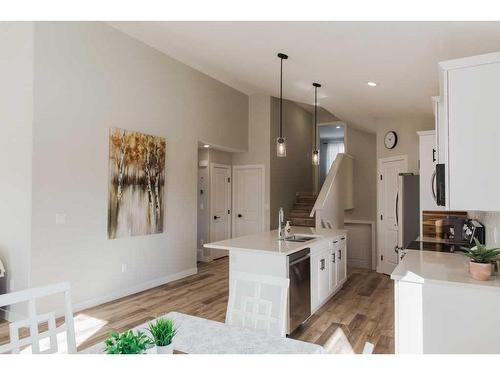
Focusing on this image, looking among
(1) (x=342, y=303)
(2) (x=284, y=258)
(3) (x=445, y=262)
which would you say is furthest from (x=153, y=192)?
(3) (x=445, y=262)

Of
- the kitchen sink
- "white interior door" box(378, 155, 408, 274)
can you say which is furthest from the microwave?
"white interior door" box(378, 155, 408, 274)

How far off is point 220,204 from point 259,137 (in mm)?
1702

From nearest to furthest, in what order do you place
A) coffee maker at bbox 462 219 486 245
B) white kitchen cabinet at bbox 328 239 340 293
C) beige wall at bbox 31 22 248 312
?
coffee maker at bbox 462 219 486 245 → beige wall at bbox 31 22 248 312 → white kitchen cabinet at bbox 328 239 340 293

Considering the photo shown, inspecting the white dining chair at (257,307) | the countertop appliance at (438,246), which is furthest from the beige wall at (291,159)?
the white dining chair at (257,307)

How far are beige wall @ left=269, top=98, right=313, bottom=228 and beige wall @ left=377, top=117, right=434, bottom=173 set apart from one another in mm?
2294

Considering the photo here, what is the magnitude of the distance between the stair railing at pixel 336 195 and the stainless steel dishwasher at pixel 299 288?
219cm

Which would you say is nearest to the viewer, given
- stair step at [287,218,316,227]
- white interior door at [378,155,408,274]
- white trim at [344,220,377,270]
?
white interior door at [378,155,408,274]

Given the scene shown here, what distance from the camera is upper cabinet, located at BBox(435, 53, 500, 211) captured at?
209 centimetres

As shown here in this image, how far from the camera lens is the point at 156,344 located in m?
1.26

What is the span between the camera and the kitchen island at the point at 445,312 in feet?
6.68

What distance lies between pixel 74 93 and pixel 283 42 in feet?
8.39

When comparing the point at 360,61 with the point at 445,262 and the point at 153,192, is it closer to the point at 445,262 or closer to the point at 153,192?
the point at 445,262

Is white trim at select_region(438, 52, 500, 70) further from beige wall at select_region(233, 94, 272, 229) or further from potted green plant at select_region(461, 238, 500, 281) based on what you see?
beige wall at select_region(233, 94, 272, 229)

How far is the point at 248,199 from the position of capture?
7.52 meters
